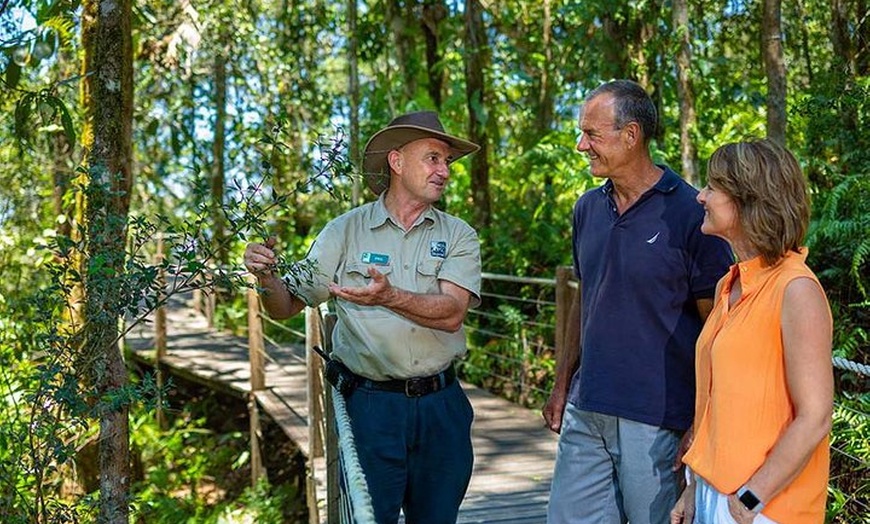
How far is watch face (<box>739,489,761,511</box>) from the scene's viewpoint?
2115 mm

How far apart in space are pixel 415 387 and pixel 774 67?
11.0ft

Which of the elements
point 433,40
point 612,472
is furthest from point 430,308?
point 433,40

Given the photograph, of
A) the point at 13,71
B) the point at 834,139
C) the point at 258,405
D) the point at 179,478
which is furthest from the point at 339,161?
the point at 179,478

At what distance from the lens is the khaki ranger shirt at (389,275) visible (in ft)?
10.1

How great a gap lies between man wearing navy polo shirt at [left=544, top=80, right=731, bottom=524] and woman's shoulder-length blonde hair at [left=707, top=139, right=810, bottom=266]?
1.64ft

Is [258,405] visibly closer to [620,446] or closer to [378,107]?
[378,107]

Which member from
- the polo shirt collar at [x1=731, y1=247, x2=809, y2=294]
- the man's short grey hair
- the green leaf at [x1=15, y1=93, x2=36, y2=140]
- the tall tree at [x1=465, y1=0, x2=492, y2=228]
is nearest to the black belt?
the man's short grey hair

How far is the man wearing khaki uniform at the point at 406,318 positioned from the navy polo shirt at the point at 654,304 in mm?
531

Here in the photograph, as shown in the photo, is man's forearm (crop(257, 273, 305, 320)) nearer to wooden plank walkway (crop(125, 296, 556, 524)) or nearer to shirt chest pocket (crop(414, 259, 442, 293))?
shirt chest pocket (crop(414, 259, 442, 293))

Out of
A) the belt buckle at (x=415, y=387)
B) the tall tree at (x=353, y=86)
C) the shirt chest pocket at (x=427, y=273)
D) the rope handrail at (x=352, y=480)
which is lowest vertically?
the rope handrail at (x=352, y=480)

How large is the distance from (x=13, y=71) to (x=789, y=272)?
3397 millimetres

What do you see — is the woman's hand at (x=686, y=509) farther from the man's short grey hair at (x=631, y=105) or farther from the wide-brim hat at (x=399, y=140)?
the wide-brim hat at (x=399, y=140)

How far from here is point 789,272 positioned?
2143 mm

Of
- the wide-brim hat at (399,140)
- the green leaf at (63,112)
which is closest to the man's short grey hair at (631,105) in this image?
the wide-brim hat at (399,140)
